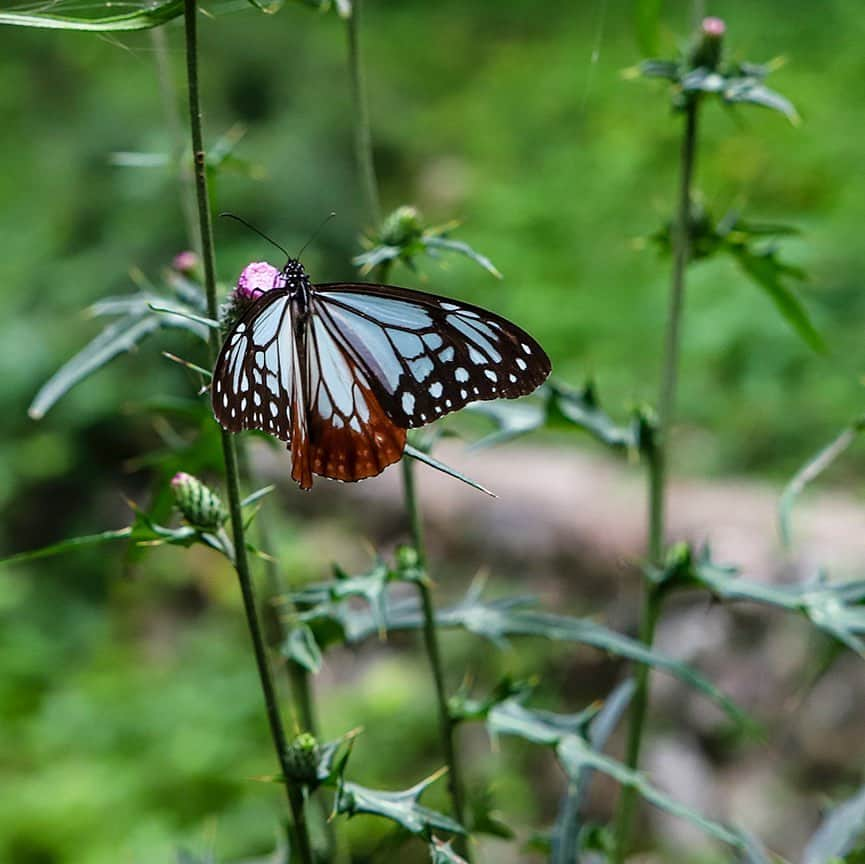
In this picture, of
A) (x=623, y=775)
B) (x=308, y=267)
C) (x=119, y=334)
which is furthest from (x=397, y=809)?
(x=308, y=267)

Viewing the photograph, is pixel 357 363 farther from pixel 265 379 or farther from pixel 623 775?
pixel 623 775

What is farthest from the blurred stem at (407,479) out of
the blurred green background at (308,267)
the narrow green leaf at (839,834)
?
the narrow green leaf at (839,834)

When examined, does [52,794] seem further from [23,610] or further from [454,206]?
[454,206]

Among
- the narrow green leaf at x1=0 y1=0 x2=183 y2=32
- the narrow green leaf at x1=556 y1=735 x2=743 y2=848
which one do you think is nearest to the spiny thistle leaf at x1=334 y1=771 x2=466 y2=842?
the narrow green leaf at x1=556 y1=735 x2=743 y2=848

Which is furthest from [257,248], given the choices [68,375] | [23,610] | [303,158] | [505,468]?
[68,375]

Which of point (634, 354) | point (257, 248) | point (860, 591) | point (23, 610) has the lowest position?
point (23, 610)

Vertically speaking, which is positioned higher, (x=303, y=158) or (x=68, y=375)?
(x=68, y=375)
